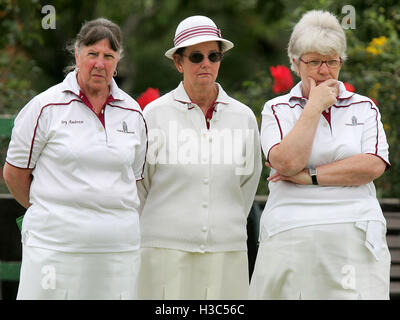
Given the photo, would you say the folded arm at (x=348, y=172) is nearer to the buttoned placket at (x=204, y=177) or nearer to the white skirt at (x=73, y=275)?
the buttoned placket at (x=204, y=177)

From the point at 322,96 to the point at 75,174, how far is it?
1.26 meters

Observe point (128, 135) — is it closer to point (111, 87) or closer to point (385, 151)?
point (111, 87)

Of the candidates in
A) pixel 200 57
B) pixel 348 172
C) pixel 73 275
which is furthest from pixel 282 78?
pixel 73 275

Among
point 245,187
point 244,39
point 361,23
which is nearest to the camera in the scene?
point 245,187

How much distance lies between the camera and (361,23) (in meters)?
6.74

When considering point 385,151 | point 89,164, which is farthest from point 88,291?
point 385,151

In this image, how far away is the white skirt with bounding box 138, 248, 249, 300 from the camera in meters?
4.22

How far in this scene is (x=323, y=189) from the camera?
391cm

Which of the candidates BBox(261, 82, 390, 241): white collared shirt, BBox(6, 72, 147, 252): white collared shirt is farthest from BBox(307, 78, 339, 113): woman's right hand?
BBox(6, 72, 147, 252): white collared shirt

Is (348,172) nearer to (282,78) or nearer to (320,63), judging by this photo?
(320,63)

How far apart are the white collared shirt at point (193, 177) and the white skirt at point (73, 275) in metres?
0.37

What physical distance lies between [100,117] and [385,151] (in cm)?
143

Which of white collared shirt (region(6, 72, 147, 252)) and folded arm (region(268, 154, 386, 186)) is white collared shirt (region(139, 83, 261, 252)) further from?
folded arm (region(268, 154, 386, 186))
